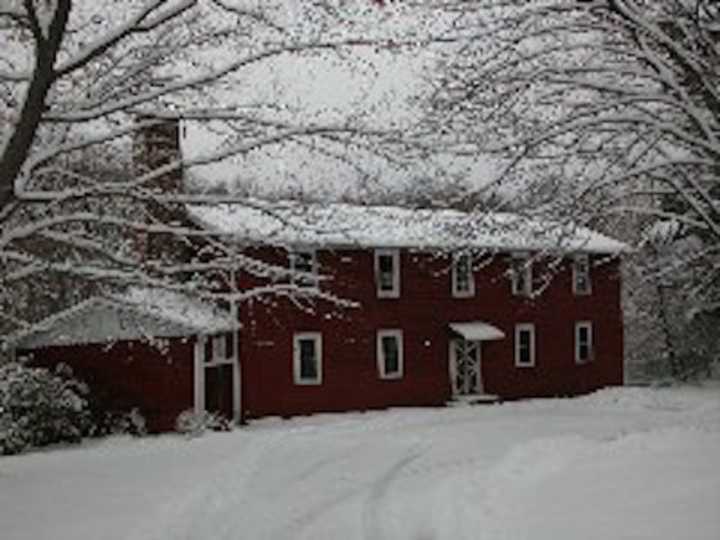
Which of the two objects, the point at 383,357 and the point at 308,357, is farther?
the point at 383,357

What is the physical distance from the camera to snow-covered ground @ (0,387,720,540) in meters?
11.7

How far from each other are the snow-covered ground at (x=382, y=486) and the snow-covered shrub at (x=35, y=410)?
1.40 m

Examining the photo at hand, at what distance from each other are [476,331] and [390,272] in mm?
3849

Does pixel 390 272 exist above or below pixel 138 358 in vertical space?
above

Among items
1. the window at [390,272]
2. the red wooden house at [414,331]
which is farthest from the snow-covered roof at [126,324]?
the window at [390,272]

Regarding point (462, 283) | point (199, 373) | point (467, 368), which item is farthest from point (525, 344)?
point (199, 373)

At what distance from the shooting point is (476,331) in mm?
36844

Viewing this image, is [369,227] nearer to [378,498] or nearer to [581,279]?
[378,498]

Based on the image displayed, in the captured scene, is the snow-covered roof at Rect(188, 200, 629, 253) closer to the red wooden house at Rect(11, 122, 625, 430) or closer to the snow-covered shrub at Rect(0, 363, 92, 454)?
the red wooden house at Rect(11, 122, 625, 430)

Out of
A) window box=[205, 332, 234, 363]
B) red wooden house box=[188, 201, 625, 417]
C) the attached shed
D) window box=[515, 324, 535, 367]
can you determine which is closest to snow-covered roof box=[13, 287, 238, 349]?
A: the attached shed

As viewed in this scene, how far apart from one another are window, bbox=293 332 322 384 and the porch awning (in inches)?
223

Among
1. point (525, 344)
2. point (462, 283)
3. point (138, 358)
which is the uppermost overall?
point (462, 283)

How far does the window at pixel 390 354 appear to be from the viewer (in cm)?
3522

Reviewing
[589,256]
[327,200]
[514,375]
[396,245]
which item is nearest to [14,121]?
[327,200]
